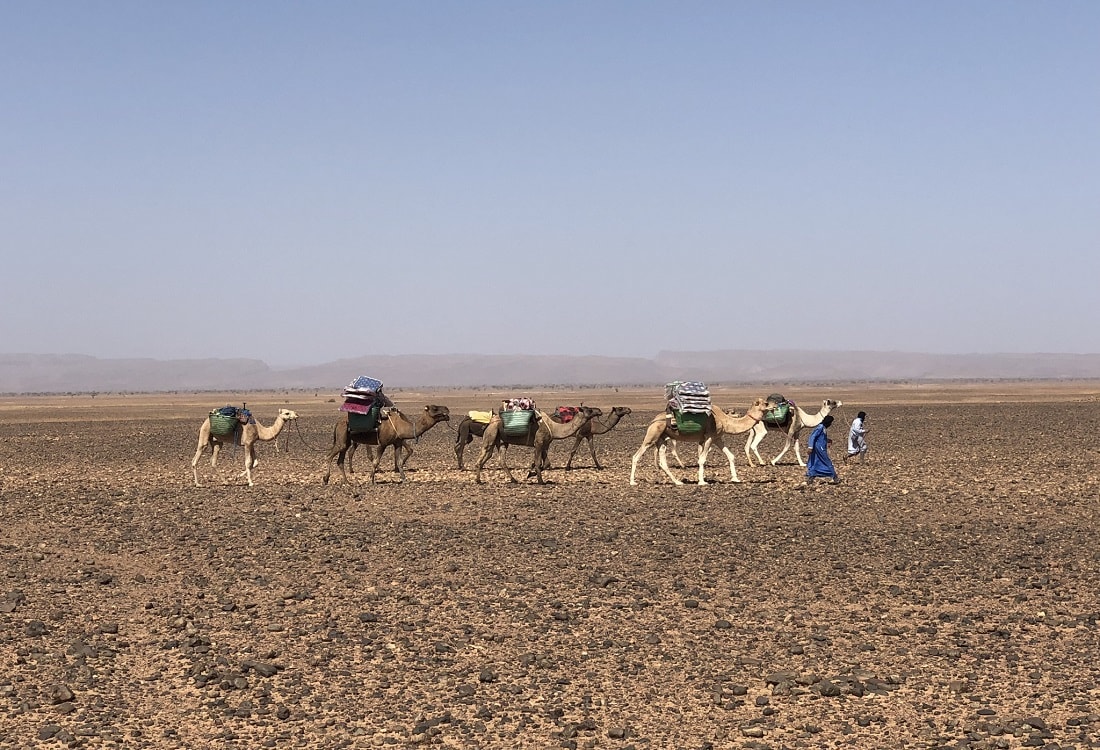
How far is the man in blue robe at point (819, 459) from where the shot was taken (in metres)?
19.4

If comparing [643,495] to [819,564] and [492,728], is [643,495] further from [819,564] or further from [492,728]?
[492,728]

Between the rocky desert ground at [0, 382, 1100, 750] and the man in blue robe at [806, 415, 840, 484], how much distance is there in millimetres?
543

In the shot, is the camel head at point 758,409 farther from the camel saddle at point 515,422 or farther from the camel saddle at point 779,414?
the camel saddle at point 515,422

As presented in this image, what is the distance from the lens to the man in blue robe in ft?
63.7

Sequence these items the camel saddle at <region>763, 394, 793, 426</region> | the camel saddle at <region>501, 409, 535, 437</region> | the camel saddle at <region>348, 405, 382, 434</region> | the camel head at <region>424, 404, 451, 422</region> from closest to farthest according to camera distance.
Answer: the camel saddle at <region>348, 405, 382, 434</region> → the camel saddle at <region>501, 409, 535, 437</region> → the camel head at <region>424, 404, 451, 422</region> → the camel saddle at <region>763, 394, 793, 426</region>

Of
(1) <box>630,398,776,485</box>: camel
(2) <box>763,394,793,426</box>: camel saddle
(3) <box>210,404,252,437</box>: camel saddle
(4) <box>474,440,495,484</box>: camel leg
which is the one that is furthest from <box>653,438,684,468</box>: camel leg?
(3) <box>210,404,252,437</box>: camel saddle

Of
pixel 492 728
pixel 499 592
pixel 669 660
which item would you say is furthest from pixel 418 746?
pixel 499 592

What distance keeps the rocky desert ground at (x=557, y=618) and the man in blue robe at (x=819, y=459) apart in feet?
1.78

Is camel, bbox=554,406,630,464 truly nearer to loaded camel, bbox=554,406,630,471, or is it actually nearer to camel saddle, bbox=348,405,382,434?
loaded camel, bbox=554,406,630,471

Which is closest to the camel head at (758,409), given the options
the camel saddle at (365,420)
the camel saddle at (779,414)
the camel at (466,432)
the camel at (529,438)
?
the camel saddle at (779,414)

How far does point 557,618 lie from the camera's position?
10320mm

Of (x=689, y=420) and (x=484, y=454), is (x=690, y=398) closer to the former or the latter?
(x=689, y=420)

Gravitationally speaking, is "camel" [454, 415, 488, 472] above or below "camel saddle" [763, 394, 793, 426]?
below

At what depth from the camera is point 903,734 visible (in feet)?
24.9
